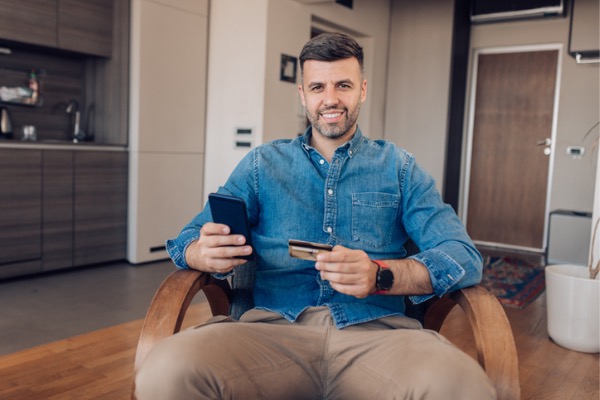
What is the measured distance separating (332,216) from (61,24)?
3.20m

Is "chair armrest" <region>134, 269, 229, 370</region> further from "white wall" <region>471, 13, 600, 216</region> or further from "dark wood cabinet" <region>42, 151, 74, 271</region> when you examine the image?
"white wall" <region>471, 13, 600, 216</region>


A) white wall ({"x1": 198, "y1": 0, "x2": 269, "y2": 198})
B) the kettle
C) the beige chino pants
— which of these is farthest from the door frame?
the beige chino pants

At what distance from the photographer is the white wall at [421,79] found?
6.12m

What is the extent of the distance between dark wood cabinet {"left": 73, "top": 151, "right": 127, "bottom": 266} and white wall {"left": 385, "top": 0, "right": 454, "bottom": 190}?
11.4 ft

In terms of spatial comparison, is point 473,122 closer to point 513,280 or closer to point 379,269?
point 513,280

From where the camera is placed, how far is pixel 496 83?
609 cm

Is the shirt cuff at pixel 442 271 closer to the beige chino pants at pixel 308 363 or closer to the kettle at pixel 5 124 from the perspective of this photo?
the beige chino pants at pixel 308 363

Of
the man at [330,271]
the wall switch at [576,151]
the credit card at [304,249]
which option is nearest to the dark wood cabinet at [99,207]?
the man at [330,271]

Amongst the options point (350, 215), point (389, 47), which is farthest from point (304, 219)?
point (389, 47)

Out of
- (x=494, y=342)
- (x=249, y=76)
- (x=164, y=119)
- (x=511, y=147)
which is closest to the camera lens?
(x=494, y=342)

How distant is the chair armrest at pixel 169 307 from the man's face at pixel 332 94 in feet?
1.79

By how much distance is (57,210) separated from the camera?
3.81 meters

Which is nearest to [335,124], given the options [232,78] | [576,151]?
[232,78]

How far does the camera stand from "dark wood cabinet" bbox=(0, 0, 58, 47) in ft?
11.6
